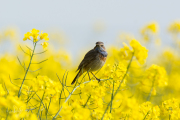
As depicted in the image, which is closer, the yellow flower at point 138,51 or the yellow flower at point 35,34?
the yellow flower at point 138,51

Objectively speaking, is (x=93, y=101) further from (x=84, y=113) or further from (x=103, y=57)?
(x=103, y=57)

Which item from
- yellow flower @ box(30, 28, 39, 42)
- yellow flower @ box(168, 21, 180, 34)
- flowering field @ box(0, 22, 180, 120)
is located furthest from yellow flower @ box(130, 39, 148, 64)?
yellow flower @ box(168, 21, 180, 34)

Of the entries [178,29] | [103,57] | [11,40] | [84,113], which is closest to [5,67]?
[11,40]

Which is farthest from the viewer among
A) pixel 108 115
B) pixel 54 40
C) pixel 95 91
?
pixel 54 40

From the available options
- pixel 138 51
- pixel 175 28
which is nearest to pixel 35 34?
pixel 138 51

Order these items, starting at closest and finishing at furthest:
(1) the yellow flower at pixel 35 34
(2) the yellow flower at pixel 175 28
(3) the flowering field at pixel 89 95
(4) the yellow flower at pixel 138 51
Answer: (3) the flowering field at pixel 89 95 < (4) the yellow flower at pixel 138 51 < (1) the yellow flower at pixel 35 34 < (2) the yellow flower at pixel 175 28

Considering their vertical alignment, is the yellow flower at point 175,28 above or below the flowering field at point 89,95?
above

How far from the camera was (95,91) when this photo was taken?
97.4 inches

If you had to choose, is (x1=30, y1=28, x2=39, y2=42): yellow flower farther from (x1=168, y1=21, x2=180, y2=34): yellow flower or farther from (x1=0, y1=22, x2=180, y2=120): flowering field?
(x1=168, y1=21, x2=180, y2=34): yellow flower

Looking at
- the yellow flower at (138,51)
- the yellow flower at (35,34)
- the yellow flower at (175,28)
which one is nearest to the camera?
the yellow flower at (138,51)

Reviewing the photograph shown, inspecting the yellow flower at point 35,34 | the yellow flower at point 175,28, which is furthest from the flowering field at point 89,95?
the yellow flower at point 175,28

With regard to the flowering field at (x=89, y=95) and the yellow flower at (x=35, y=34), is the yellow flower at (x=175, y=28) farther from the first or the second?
the yellow flower at (x=35, y=34)

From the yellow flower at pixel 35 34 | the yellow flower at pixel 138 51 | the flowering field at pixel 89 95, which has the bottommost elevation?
the flowering field at pixel 89 95

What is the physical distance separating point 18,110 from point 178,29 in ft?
25.9
